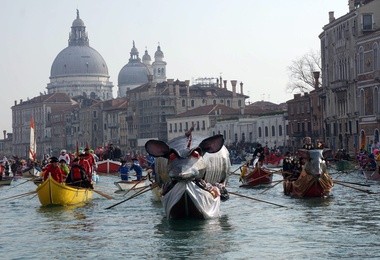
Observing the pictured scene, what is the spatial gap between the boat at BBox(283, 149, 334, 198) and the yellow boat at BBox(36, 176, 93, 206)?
6525 mm

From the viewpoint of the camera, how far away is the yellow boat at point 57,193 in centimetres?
3344

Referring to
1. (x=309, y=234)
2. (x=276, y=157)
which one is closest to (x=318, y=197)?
(x=309, y=234)

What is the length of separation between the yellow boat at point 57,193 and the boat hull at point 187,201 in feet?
24.4

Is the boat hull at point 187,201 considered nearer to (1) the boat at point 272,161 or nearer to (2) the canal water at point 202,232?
(2) the canal water at point 202,232

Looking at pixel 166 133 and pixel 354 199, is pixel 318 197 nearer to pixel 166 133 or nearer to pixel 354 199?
pixel 354 199

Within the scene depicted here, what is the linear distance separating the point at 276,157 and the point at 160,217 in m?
46.0

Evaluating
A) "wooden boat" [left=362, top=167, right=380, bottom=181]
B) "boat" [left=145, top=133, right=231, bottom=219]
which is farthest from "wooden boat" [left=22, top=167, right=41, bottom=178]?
"boat" [left=145, top=133, right=231, bottom=219]

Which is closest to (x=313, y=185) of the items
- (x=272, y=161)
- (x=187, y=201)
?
(x=187, y=201)

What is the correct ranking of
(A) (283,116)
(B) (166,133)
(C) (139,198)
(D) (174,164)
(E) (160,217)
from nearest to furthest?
1. (D) (174,164)
2. (E) (160,217)
3. (C) (139,198)
4. (A) (283,116)
5. (B) (166,133)

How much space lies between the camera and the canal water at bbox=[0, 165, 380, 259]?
73.3 feet

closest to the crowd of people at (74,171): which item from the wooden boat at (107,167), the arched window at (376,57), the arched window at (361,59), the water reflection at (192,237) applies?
the water reflection at (192,237)

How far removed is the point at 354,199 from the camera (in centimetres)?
3488

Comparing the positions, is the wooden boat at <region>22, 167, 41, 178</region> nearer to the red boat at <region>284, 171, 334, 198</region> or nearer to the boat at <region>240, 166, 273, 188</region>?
the boat at <region>240, 166, 273, 188</region>

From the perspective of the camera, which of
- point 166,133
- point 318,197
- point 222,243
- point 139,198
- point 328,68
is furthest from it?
point 166,133
